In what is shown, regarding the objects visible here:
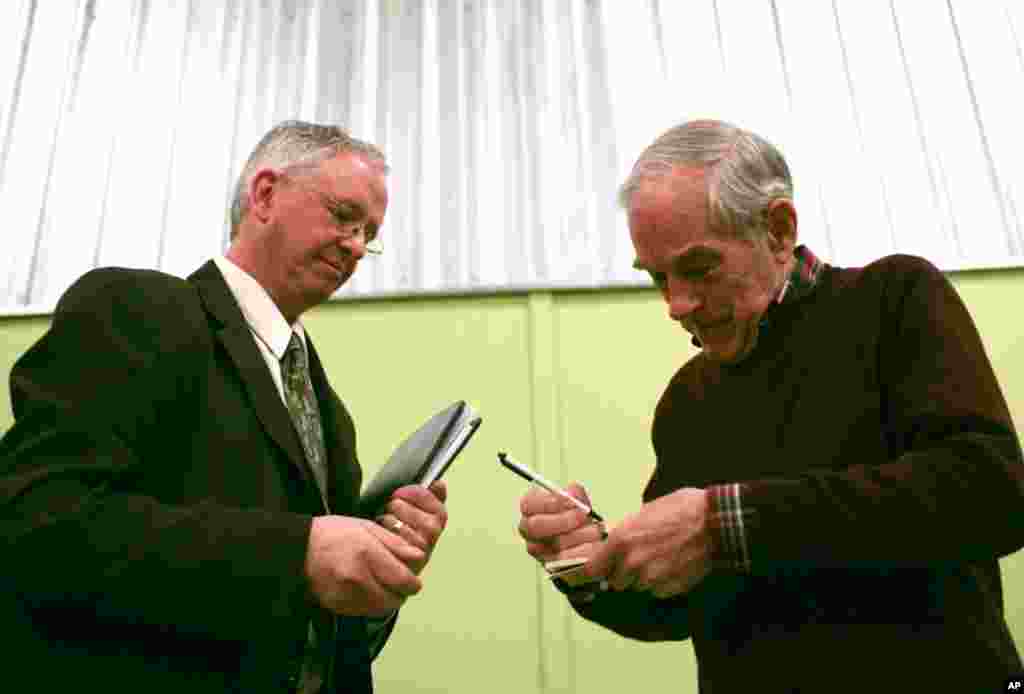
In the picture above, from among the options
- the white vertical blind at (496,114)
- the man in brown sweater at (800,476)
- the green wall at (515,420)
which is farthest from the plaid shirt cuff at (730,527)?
the white vertical blind at (496,114)

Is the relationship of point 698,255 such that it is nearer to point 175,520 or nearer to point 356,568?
point 356,568

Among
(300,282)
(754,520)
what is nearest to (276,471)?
(300,282)

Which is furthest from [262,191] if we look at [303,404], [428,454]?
[428,454]

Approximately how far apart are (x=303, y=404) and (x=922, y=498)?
0.80 meters

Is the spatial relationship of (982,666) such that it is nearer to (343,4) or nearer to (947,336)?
(947,336)

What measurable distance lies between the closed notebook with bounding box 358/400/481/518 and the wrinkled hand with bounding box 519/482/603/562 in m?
0.14

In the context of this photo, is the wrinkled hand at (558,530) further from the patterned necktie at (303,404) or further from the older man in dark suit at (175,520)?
the patterned necktie at (303,404)

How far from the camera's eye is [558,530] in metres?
1.15

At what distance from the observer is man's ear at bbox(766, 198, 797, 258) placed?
122 cm

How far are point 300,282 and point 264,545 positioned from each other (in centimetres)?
56

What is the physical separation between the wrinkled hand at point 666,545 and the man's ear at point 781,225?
0.42 meters

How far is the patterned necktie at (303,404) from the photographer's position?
1214 mm

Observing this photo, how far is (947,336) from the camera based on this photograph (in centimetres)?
101

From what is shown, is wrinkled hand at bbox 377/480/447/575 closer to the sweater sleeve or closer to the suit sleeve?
the suit sleeve
